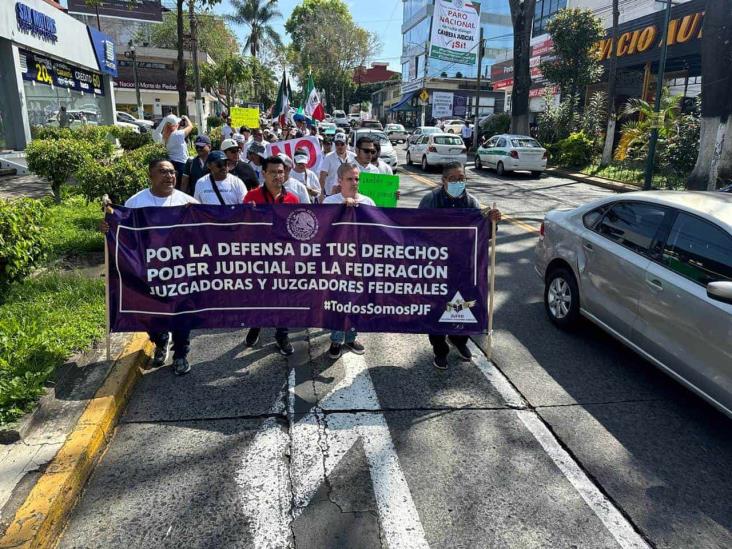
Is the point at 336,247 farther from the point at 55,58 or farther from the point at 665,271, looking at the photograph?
the point at 55,58

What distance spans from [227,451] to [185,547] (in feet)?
2.84

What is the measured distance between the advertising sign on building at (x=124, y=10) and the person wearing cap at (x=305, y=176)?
71225 millimetres

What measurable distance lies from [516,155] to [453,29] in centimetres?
2479

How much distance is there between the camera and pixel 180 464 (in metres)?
3.55

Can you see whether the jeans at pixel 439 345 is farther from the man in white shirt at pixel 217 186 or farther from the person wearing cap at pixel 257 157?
the person wearing cap at pixel 257 157

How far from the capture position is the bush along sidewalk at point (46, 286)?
165 inches

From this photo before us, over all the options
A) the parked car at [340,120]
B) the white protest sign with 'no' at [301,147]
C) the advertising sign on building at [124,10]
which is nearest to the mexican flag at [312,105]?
the white protest sign with 'no' at [301,147]

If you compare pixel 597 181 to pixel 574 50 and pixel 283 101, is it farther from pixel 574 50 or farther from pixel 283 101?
pixel 283 101

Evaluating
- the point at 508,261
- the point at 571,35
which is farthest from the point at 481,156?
the point at 508,261

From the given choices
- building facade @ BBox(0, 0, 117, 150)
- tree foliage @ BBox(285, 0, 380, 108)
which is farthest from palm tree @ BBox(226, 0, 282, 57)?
building facade @ BBox(0, 0, 117, 150)

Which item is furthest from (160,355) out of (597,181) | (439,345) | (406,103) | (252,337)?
(406,103)

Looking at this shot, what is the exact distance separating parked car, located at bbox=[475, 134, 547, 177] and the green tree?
510 cm

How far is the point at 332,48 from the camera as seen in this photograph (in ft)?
228

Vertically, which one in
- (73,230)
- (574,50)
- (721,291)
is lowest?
(73,230)
